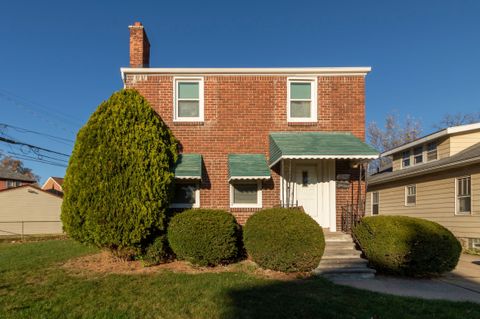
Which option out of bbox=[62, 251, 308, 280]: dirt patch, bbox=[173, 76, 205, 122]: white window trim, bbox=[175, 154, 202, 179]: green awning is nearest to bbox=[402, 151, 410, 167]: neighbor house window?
bbox=[173, 76, 205, 122]: white window trim

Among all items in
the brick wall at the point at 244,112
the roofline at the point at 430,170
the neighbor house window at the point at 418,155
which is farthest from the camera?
the neighbor house window at the point at 418,155

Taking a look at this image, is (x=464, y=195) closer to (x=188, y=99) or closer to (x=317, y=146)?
(x=317, y=146)

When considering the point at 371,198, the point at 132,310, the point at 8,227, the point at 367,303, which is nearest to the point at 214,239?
the point at 132,310

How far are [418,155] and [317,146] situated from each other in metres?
10.9

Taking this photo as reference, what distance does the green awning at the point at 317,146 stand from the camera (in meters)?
8.88

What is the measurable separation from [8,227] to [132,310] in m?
27.4

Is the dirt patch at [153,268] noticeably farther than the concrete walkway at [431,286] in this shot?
Yes

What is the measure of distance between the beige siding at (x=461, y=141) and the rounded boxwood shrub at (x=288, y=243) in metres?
10.8

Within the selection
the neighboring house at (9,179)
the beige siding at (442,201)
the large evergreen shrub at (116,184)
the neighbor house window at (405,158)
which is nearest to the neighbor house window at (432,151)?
the beige siding at (442,201)

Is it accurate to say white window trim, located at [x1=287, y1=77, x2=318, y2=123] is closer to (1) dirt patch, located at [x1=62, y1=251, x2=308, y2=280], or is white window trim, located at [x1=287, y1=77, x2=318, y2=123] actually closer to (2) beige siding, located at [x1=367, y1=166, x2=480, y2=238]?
(1) dirt patch, located at [x1=62, y1=251, x2=308, y2=280]

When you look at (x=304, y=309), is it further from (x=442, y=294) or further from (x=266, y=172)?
(x=266, y=172)

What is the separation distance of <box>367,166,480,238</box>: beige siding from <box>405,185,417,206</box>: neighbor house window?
0.65ft

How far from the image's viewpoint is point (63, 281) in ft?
24.0

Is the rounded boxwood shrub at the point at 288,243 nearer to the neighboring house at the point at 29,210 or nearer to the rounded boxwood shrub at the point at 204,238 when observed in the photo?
the rounded boxwood shrub at the point at 204,238
